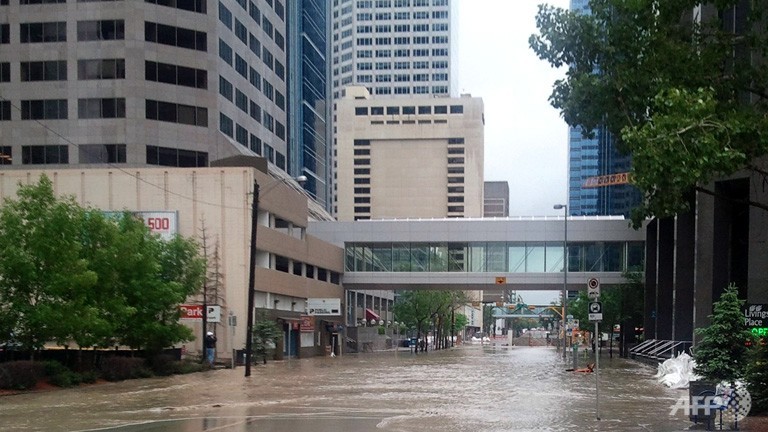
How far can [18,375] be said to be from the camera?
28766 mm

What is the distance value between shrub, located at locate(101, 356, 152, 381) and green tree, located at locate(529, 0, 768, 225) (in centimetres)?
2413

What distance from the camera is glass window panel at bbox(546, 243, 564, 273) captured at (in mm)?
73500

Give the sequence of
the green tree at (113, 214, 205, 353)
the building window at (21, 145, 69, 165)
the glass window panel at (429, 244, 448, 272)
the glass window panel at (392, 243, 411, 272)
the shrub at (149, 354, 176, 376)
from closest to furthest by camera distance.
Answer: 1. the green tree at (113, 214, 205, 353)
2. the shrub at (149, 354, 176, 376)
3. the building window at (21, 145, 69, 165)
4. the glass window panel at (429, 244, 448, 272)
5. the glass window panel at (392, 243, 411, 272)

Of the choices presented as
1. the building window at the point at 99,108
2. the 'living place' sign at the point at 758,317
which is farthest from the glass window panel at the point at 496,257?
the 'living place' sign at the point at 758,317

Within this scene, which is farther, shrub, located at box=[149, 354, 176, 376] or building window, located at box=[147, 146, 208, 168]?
building window, located at box=[147, 146, 208, 168]

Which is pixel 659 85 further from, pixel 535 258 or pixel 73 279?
pixel 535 258

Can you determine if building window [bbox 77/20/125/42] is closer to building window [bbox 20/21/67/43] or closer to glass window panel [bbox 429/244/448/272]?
building window [bbox 20/21/67/43]

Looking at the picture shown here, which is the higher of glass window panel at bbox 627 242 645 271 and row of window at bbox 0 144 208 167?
row of window at bbox 0 144 208 167

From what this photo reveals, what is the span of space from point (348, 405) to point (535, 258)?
5218 cm

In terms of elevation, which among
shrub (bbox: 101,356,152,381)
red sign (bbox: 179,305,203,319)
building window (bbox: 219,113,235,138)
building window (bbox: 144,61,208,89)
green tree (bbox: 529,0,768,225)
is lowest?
shrub (bbox: 101,356,152,381)

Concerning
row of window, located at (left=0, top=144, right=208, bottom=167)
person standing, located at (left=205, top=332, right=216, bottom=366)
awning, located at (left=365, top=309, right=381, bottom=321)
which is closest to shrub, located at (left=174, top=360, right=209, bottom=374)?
person standing, located at (left=205, top=332, right=216, bottom=366)

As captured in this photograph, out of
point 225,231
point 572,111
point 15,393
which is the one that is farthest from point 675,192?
point 225,231

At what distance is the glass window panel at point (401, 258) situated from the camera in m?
75.2

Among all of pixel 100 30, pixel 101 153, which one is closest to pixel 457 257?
pixel 101 153
